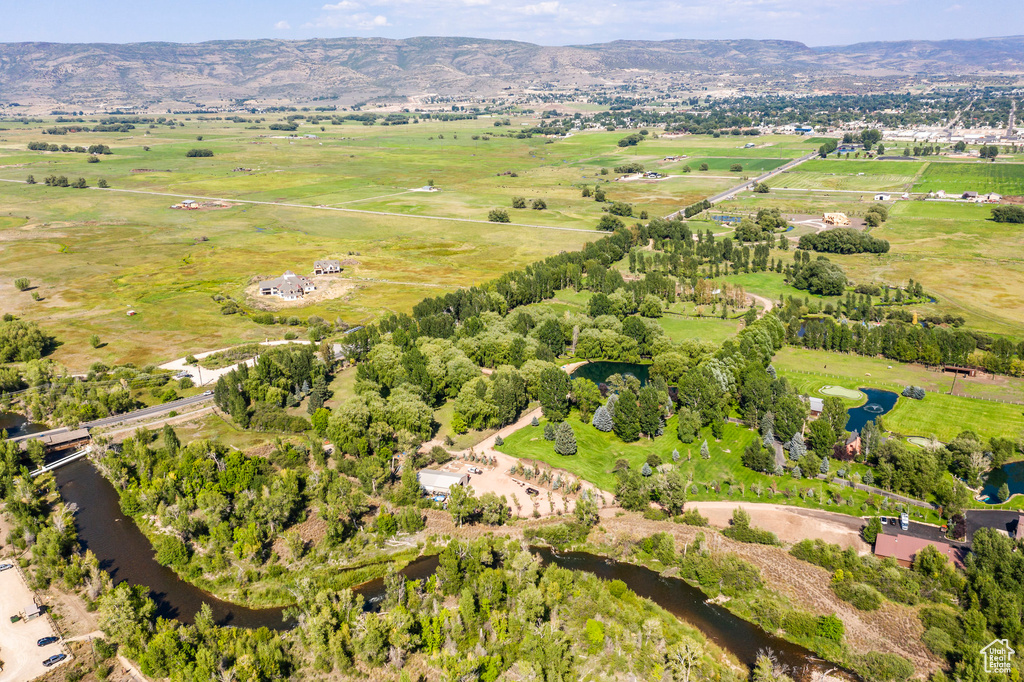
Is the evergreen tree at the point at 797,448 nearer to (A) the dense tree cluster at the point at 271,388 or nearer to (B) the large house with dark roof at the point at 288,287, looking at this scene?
(A) the dense tree cluster at the point at 271,388

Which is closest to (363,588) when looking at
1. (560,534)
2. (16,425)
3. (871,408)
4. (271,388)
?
(560,534)

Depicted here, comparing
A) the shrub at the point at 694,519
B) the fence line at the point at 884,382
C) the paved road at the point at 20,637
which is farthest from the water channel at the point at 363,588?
the fence line at the point at 884,382

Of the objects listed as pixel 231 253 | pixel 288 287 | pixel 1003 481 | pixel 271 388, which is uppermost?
pixel 231 253

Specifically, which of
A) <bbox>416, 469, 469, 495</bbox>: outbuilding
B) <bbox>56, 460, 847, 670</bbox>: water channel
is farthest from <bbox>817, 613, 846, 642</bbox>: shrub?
<bbox>416, 469, 469, 495</bbox>: outbuilding

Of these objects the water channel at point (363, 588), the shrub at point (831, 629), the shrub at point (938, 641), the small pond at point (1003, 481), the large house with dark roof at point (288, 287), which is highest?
the large house with dark roof at point (288, 287)

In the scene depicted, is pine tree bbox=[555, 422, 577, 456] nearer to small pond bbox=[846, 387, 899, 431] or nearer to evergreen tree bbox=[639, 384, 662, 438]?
evergreen tree bbox=[639, 384, 662, 438]

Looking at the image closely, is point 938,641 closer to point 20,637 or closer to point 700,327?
point 20,637

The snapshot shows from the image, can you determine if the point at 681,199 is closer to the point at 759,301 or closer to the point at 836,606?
the point at 759,301
